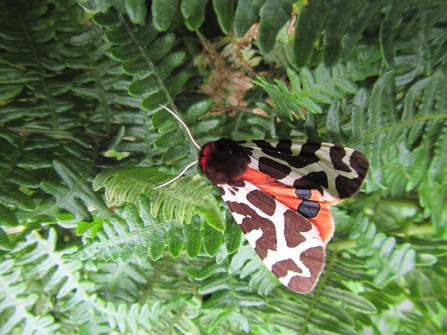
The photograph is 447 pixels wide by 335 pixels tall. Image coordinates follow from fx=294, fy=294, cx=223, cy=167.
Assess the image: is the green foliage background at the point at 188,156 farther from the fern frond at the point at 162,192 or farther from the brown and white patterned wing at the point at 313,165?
the brown and white patterned wing at the point at 313,165

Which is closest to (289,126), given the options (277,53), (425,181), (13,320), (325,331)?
(277,53)

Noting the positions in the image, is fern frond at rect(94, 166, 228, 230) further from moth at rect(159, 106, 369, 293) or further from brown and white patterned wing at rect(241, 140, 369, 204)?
brown and white patterned wing at rect(241, 140, 369, 204)

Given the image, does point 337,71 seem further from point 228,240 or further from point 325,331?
point 325,331

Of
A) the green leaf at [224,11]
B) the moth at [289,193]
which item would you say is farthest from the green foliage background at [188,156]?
the moth at [289,193]

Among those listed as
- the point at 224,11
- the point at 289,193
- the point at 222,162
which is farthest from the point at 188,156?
the point at 224,11

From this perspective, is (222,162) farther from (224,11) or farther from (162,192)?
(224,11)

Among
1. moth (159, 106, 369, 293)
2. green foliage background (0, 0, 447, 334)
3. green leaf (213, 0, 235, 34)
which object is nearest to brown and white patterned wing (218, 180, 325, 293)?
moth (159, 106, 369, 293)
